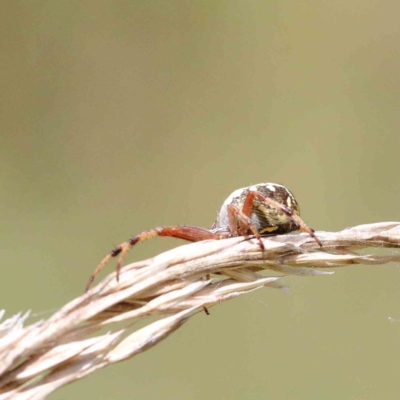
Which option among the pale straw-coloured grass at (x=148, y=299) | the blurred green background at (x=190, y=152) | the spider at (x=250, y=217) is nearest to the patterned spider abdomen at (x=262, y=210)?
the spider at (x=250, y=217)

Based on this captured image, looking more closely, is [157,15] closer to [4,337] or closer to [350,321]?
[350,321]

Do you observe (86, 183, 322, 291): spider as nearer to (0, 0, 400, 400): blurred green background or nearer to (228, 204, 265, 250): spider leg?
(228, 204, 265, 250): spider leg

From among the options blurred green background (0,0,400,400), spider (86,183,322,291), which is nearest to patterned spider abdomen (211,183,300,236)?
spider (86,183,322,291)

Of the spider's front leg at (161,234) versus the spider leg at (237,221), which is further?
the spider leg at (237,221)

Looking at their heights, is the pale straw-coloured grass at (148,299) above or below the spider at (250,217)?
below

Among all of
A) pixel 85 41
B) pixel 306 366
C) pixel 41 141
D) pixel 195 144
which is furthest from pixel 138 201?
pixel 306 366

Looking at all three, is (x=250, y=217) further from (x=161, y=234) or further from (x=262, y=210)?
(x=161, y=234)

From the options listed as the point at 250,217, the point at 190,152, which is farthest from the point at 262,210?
the point at 190,152

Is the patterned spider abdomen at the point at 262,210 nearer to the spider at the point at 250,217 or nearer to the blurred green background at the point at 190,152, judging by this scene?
the spider at the point at 250,217
